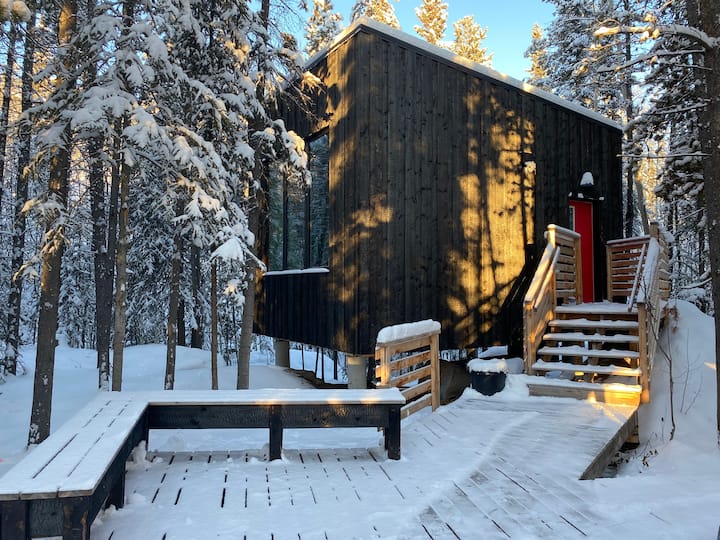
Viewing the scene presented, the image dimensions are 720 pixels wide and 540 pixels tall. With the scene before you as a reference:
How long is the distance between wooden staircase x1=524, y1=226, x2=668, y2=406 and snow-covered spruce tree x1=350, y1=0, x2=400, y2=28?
53.4ft

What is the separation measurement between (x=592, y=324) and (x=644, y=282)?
103 centimetres

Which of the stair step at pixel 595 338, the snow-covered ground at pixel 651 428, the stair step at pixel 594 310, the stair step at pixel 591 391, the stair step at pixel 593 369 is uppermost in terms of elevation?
the stair step at pixel 594 310

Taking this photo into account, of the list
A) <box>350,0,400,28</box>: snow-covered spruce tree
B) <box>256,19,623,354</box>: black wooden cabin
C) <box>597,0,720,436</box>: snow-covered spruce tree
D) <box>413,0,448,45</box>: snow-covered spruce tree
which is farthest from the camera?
<box>413,0,448,45</box>: snow-covered spruce tree

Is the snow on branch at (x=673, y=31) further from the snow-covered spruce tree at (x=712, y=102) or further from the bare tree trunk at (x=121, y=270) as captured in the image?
the bare tree trunk at (x=121, y=270)

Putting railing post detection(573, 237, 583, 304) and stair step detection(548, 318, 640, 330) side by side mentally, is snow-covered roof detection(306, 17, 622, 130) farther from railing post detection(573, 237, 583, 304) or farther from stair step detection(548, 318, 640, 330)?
stair step detection(548, 318, 640, 330)

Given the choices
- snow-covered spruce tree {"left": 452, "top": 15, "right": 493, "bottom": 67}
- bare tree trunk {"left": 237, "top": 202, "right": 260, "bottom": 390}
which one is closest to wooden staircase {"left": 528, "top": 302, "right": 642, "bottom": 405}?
bare tree trunk {"left": 237, "top": 202, "right": 260, "bottom": 390}

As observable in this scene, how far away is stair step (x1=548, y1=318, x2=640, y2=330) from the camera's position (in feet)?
24.6

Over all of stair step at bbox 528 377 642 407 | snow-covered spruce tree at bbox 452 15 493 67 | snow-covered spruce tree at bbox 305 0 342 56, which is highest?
snow-covered spruce tree at bbox 452 15 493 67

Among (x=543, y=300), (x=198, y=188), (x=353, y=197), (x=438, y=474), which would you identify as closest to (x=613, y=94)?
(x=543, y=300)

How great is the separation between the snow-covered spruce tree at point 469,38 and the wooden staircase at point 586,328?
897 inches

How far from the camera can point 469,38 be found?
98.3 ft

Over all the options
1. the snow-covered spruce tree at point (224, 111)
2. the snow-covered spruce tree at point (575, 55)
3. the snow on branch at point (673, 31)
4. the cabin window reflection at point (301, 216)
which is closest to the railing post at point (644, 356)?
the snow on branch at point (673, 31)

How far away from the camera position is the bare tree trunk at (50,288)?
22.5 feet

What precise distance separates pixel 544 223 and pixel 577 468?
6511mm
